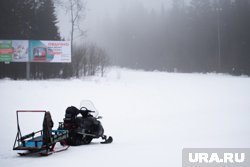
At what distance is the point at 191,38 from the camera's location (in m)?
65.2

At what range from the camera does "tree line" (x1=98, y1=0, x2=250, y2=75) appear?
53.8 metres

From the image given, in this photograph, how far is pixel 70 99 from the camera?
2017 centimetres

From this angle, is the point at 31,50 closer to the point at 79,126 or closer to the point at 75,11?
the point at 75,11

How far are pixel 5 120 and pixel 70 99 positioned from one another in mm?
6103

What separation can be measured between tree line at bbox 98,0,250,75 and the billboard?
3433 cm

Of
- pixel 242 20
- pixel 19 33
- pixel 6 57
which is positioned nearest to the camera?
pixel 6 57

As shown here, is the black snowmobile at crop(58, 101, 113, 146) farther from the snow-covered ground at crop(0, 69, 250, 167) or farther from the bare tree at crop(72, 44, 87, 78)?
the bare tree at crop(72, 44, 87, 78)

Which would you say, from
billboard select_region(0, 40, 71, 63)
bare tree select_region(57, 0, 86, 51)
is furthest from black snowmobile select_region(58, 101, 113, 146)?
bare tree select_region(57, 0, 86, 51)

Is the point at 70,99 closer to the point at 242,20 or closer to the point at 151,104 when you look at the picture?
the point at 151,104

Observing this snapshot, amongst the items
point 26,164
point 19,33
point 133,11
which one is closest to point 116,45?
point 133,11

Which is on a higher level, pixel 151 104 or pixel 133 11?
pixel 133 11

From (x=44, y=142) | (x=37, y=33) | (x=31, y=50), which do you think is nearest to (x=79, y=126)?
(x=44, y=142)

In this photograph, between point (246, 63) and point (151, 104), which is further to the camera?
point (246, 63)

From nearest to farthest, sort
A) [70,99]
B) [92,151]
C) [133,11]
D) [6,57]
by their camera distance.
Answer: [92,151] < [70,99] < [6,57] < [133,11]
